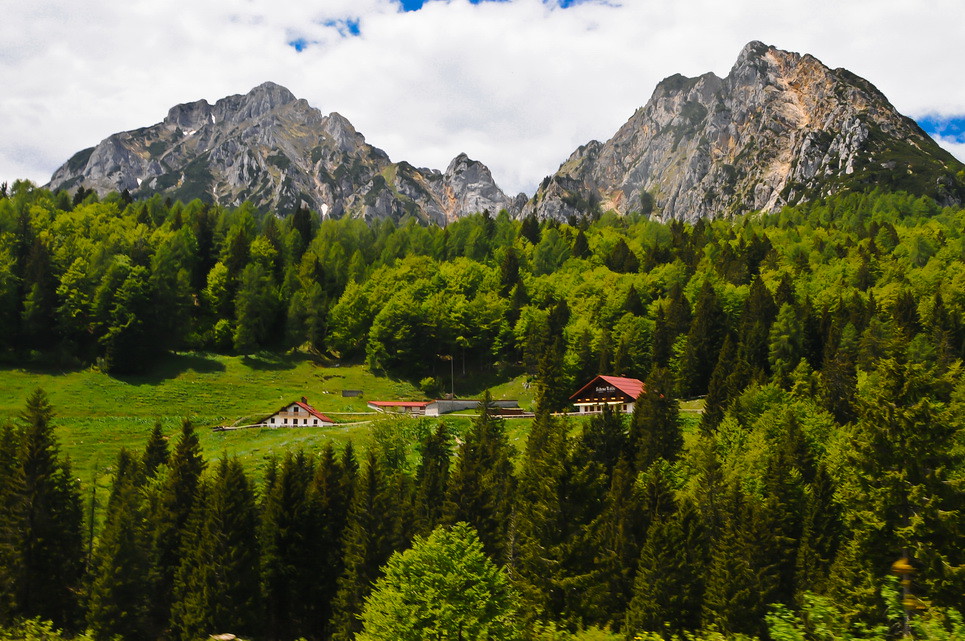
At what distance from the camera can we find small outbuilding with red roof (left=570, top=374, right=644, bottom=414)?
8069 centimetres

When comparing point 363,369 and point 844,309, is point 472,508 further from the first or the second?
point 844,309

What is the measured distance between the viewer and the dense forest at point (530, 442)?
1097 inches

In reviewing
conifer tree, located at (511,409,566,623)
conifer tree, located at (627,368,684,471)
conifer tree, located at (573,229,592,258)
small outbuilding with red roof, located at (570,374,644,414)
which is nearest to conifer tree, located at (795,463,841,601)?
conifer tree, located at (627,368,684,471)

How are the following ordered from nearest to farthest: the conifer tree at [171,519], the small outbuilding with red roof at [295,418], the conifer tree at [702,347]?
the conifer tree at [171,519]
the small outbuilding with red roof at [295,418]
the conifer tree at [702,347]

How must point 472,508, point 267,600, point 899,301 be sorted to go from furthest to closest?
1. point 899,301
2. point 472,508
3. point 267,600

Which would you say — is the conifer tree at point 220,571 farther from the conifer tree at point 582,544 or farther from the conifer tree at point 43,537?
the conifer tree at point 582,544

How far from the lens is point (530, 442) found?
57.9 m

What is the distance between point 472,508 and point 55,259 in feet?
287

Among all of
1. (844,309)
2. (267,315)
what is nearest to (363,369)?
(267,315)

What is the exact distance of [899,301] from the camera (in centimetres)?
9081

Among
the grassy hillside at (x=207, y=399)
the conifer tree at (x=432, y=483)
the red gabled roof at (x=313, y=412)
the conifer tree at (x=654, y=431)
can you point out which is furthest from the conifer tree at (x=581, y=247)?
the conifer tree at (x=432, y=483)

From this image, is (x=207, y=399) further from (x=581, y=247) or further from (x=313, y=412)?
(x=581, y=247)

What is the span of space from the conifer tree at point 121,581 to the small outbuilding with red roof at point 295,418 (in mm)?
31131

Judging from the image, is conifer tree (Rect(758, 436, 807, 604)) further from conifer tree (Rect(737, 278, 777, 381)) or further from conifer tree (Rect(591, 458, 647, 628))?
conifer tree (Rect(737, 278, 777, 381))
